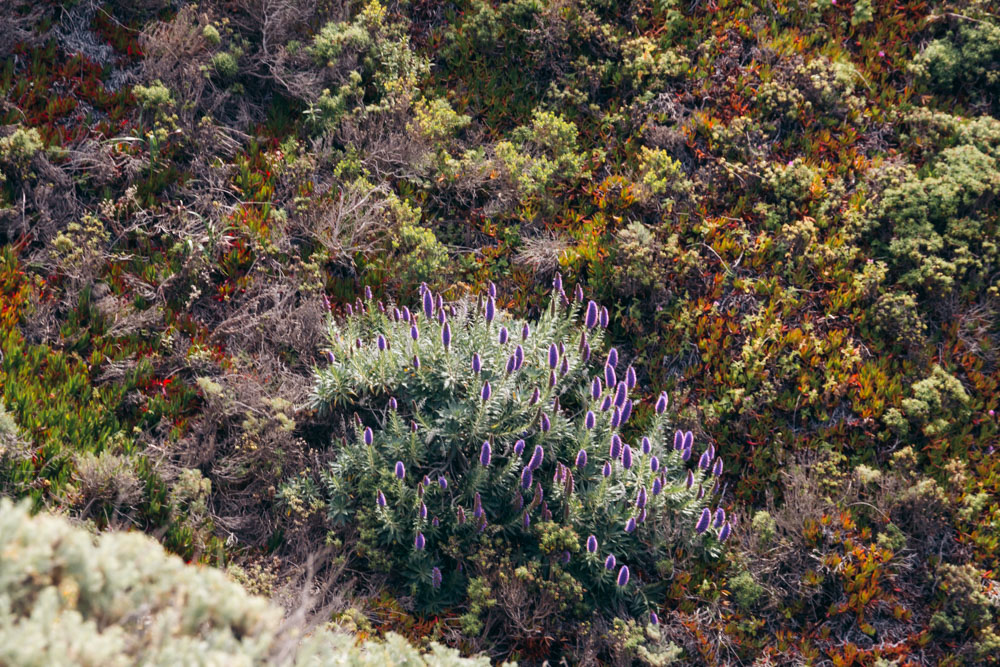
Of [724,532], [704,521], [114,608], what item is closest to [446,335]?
[704,521]

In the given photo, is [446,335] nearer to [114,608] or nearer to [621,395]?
[621,395]

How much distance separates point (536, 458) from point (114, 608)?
2617mm

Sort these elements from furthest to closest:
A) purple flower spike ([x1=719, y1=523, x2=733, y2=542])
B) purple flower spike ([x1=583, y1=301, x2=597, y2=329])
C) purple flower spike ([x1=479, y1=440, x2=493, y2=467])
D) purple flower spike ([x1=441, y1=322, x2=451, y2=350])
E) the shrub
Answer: purple flower spike ([x1=583, y1=301, x2=597, y2=329]), purple flower spike ([x1=719, y1=523, x2=733, y2=542]), purple flower spike ([x1=441, y1=322, x2=451, y2=350]), purple flower spike ([x1=479, y1=440, x2=493, y2=467]), the shrub

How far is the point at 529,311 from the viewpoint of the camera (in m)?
6.27

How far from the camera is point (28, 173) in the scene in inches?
244

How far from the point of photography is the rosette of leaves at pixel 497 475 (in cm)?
493

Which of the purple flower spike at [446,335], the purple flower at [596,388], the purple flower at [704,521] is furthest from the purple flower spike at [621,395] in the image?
the purple flower spike at [446,335]

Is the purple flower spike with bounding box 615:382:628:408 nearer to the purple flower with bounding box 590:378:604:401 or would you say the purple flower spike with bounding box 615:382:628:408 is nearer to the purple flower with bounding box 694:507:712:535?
the purple flower with bounding box 590:378:604:401

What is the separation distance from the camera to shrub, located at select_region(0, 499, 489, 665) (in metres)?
2.68

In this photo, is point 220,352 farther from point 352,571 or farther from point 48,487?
point 352,571

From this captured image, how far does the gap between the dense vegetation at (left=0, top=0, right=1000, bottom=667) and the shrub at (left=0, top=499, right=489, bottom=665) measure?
3.34 feet

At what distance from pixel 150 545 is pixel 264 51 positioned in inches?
210

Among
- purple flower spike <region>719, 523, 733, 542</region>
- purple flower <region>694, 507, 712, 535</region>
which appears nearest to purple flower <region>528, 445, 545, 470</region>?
purple flower <region>694, 507, 712, 535</region>

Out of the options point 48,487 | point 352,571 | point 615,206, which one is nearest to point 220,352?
point 48,487
